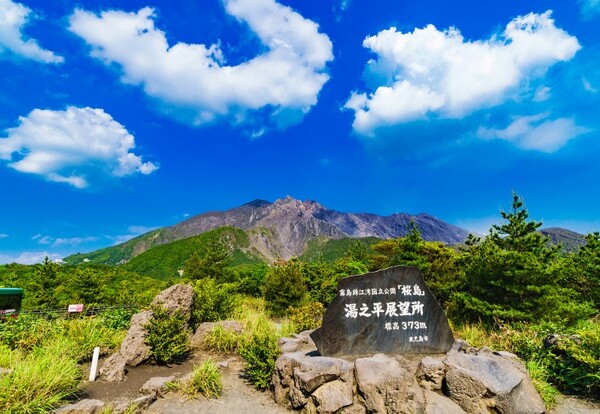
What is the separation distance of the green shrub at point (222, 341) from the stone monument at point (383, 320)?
326 centimetres

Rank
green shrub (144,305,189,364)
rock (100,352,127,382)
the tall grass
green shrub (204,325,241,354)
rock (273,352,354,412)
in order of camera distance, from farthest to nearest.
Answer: green shrub (204,325,241,354) < green shrub (144,305,189,364) < rock (100,352,127,382) < rock (273,352,354,412) < the tall grass

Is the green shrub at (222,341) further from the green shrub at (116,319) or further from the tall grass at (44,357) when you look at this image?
the green shrub at (116,319)

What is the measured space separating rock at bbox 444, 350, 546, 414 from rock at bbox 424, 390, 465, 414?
0.13 metres

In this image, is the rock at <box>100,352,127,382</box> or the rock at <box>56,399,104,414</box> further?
the rock at <box>100,352,127,382</box>

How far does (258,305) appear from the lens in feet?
65.0

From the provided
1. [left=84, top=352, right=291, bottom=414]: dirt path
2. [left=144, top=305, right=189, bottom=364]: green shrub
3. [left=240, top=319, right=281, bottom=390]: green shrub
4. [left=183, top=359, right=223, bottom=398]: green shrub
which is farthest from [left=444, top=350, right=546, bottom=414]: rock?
[left=144, top=305, right=189, bottom=364]: green shrub

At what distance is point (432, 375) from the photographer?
643 centimetres

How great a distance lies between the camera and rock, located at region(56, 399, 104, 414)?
5.21 metres

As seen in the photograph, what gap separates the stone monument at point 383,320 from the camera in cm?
750

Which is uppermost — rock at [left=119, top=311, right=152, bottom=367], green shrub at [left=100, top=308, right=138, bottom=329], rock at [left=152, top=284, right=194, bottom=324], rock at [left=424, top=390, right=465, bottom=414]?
rock at [left=152, top=284, right=194, bottom=324]

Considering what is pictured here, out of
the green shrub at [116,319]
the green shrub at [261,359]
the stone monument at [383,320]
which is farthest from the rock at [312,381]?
the green shrub at [116,319]

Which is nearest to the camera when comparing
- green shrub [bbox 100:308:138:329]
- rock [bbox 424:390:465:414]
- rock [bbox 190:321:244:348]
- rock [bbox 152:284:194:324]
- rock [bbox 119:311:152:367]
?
rock [bbox 424:390:465:414]

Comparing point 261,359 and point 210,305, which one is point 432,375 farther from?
point 210,305

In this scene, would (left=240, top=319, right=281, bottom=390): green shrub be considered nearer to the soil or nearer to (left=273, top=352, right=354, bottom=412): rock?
the soil
